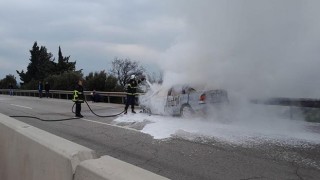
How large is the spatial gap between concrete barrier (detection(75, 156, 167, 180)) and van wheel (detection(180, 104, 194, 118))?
1194 cm

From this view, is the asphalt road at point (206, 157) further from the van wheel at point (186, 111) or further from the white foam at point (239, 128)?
the van wheel at point (186, 111)

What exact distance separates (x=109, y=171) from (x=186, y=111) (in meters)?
12.5

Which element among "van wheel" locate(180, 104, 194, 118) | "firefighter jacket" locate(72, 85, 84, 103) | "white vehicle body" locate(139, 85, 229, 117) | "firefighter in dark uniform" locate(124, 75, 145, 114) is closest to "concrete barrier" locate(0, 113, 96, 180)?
"white vehicle body" locate(139, 85, 229, 117)

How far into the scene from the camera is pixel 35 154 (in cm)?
471

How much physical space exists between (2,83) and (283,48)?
83645mm

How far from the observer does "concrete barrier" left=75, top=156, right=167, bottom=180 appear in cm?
295

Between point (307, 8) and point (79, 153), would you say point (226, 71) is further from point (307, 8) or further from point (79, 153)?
point (79, 153)

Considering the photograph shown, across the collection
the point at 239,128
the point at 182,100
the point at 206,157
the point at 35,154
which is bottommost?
the point at 206,157

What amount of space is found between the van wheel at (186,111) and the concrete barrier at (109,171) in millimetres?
11943

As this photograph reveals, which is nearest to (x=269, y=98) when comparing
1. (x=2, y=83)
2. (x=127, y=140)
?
(x=127, y=140)

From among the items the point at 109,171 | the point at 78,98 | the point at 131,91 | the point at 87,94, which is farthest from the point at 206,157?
the point at 87,94

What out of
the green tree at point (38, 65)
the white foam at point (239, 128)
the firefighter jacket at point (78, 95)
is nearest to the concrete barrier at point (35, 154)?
the white foam at point (239, 128)

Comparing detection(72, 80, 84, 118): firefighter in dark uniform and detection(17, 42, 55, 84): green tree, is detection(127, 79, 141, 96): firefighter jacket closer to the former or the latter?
detection(72, 80, 84, 118): firefighter in dark uniform

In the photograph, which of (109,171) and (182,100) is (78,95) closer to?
(182,100)
